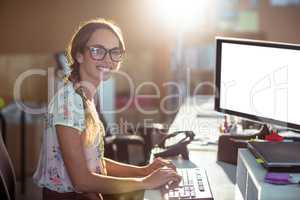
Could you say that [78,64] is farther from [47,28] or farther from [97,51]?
[47,28]

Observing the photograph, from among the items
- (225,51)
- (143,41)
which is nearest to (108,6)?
(143,41)

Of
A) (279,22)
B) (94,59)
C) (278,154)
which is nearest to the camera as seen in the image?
(278,154)

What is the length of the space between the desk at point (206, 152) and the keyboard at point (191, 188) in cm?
4

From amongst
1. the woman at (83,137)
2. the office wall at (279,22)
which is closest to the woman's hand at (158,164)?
the woman at (83,137)

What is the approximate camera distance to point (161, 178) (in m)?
1.85

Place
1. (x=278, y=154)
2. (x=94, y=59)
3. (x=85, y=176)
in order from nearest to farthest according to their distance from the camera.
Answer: (x=278, y=154) < (x=85, y=176) < (x=94, y=59)

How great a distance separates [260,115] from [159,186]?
1.73ft

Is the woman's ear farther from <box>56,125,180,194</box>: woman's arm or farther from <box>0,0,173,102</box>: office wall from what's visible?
<box>0,0,173,102</box>: office wall

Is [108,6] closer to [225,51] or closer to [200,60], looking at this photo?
[200,60]

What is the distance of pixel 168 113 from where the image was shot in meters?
3.88

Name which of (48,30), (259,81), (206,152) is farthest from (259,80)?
(48,30)

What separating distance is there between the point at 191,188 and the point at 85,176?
367 mm

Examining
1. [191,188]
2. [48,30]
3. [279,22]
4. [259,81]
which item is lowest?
[191,188]

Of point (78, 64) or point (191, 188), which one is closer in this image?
point (191, 188)
